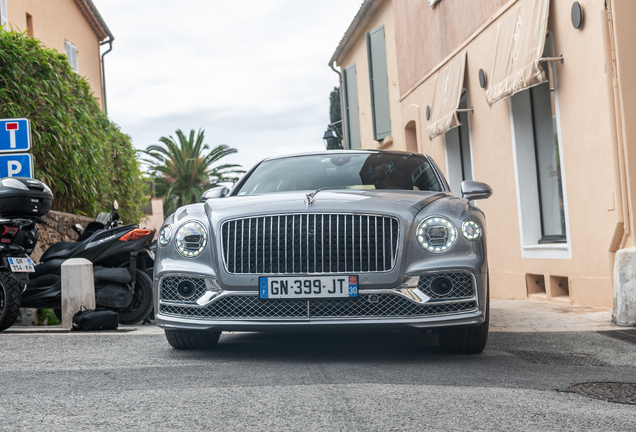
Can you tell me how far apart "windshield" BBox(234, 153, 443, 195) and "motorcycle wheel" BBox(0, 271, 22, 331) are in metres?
2.20

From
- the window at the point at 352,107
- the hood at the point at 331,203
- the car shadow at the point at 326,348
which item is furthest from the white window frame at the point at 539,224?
the window at the point at 352,107

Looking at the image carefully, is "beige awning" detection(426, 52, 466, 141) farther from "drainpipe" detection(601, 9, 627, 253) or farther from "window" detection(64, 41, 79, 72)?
"window" detection(64, 41, 79, 72)

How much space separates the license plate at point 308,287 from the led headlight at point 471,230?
0.77 m

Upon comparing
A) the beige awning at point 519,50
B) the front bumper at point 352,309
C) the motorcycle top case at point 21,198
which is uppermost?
the beige awning at point 519,50

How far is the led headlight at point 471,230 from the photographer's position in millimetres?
4723

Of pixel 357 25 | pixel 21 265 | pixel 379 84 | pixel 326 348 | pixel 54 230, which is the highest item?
pixel 357 25

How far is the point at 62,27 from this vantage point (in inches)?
778

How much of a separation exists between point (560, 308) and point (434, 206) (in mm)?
4334

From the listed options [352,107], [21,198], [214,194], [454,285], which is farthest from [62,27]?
[454,285]

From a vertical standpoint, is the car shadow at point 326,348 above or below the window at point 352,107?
below

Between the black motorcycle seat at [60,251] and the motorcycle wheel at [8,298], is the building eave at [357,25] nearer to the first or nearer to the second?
the black motorcycle seat at [60,251]

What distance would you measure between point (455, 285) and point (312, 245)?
0.92 metres

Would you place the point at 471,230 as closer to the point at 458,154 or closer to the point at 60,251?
the point at 60,251

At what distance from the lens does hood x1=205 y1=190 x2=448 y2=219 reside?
4.73 m
